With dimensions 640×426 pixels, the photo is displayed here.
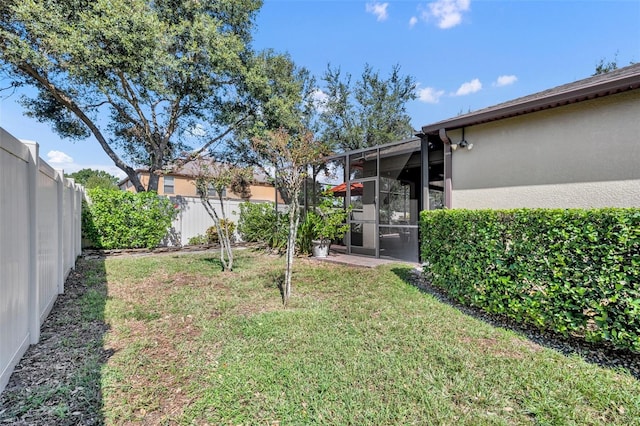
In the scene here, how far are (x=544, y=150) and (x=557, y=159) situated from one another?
264 mm

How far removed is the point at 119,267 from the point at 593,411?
844cm

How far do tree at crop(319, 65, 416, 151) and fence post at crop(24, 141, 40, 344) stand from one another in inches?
664

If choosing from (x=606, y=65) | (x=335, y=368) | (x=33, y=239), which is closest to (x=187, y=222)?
(x=33, y=239)

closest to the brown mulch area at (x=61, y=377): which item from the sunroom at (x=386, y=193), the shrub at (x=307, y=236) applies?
the shrub at (x=307, y=236)

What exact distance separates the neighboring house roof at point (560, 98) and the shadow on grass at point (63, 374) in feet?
22.6

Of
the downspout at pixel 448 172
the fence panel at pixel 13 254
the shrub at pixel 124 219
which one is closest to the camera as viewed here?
the fence panel at pixel 13 254

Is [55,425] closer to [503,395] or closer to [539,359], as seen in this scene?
[503,395]

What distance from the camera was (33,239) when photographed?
9.60 feet

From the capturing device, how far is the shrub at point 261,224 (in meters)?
10.4

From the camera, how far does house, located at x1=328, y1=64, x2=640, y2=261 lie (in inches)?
178

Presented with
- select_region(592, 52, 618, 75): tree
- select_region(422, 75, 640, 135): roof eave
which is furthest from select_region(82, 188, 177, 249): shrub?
select_region(592, 52, 618, 75): tree

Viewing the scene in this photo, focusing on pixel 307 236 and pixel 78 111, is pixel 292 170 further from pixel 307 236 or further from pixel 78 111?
pixel 78 111

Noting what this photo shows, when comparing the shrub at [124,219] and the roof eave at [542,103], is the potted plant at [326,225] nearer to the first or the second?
the roof eave at [542,103]

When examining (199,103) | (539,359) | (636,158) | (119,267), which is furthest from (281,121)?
(539,359)
